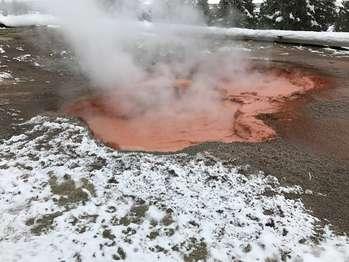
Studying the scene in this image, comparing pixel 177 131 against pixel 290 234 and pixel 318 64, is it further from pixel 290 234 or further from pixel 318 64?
pixel 318 64

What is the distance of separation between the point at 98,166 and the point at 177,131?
1.72 m

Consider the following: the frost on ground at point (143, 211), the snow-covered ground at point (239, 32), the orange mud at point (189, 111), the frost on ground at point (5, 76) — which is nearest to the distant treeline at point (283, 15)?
the snow-covered ground at point (239, 32)

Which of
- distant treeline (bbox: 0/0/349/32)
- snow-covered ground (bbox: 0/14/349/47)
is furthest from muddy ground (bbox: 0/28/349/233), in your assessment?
distant treeline (bbox: 0/0/349/32)

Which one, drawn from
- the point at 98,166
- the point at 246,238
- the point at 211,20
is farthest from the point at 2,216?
the point at 211,20

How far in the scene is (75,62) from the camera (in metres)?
11.2

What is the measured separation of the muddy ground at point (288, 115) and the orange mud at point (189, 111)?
371 mm

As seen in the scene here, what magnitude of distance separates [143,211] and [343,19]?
18.5 metres

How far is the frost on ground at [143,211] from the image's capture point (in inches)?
177

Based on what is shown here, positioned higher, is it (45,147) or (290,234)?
(45,147)

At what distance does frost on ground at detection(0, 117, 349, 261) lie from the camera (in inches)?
177

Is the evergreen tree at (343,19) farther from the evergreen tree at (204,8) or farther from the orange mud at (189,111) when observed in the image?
the orange mud at (189,111)

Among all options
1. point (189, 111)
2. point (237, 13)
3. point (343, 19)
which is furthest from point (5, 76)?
point (343, 19)

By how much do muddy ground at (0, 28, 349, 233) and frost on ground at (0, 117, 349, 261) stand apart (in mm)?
290

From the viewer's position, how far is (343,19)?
2031cm
